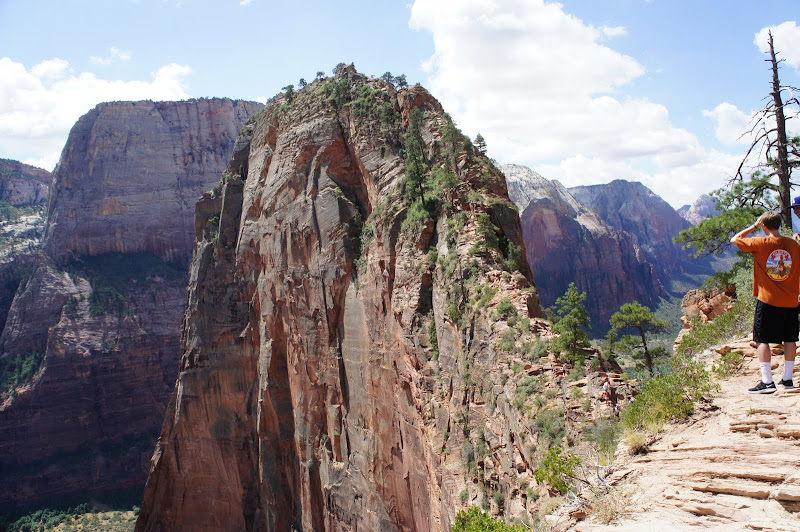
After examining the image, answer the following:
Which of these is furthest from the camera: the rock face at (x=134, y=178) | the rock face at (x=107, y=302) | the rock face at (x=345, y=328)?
the rock face at (x=134, y=178)

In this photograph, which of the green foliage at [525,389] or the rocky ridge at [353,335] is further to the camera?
the rocky ridge at [353,335]

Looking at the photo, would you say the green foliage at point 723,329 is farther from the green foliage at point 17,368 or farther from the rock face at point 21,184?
the rock face at point 21,184

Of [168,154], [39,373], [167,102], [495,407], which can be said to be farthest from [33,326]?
[495,407]

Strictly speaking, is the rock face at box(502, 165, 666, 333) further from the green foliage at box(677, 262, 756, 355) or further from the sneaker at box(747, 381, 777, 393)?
the sneaker at box(747, 381, 777, 393)

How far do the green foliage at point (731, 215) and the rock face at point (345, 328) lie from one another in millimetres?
6707

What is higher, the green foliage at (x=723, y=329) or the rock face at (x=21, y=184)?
the rock face at (x=21, y=184)

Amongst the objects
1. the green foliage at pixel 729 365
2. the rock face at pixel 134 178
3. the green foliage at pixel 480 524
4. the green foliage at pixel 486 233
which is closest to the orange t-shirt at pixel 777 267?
the green foliage at pixel 729 365

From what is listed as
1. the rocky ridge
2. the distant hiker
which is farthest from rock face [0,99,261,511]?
the distant hiker

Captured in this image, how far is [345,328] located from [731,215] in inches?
839

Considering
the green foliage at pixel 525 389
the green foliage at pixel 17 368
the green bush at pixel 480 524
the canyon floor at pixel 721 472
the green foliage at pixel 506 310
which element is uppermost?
the green foliage at pixel 506 310

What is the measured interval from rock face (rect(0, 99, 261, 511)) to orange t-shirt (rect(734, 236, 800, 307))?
92830 mm

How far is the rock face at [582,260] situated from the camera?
137 m

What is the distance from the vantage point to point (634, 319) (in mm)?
27453

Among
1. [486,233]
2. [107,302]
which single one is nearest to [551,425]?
[486,233]
